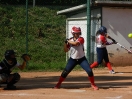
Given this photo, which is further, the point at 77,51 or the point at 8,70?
the point at 8,70

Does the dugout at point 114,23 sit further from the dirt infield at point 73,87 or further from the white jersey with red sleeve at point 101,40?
the white jersey with red sleeve at point 101,40

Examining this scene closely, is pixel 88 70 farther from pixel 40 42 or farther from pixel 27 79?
pixel 40 42

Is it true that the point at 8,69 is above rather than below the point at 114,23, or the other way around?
below

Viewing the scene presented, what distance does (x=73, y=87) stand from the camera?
39.5ft

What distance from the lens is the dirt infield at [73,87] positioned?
10.5 metres

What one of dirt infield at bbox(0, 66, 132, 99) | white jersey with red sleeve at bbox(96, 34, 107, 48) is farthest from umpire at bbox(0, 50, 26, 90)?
white jersey with red sleeve at bbox(96, 34, 107, 48)

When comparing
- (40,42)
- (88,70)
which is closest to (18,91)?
(88,70)

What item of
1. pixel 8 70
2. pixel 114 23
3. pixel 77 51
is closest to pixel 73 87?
pixel 77 51

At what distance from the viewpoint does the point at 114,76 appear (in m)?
15.0

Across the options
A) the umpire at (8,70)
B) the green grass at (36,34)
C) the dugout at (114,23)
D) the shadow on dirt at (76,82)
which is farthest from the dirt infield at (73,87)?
the green grass at (36,34)

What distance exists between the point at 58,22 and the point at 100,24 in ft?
25.2

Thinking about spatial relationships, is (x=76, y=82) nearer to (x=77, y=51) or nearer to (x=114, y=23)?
(x=77, y=51)

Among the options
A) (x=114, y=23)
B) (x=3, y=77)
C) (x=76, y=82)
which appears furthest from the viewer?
(x=114, y=23)

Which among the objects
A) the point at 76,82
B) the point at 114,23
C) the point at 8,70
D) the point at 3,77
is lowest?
the point at 76,82
